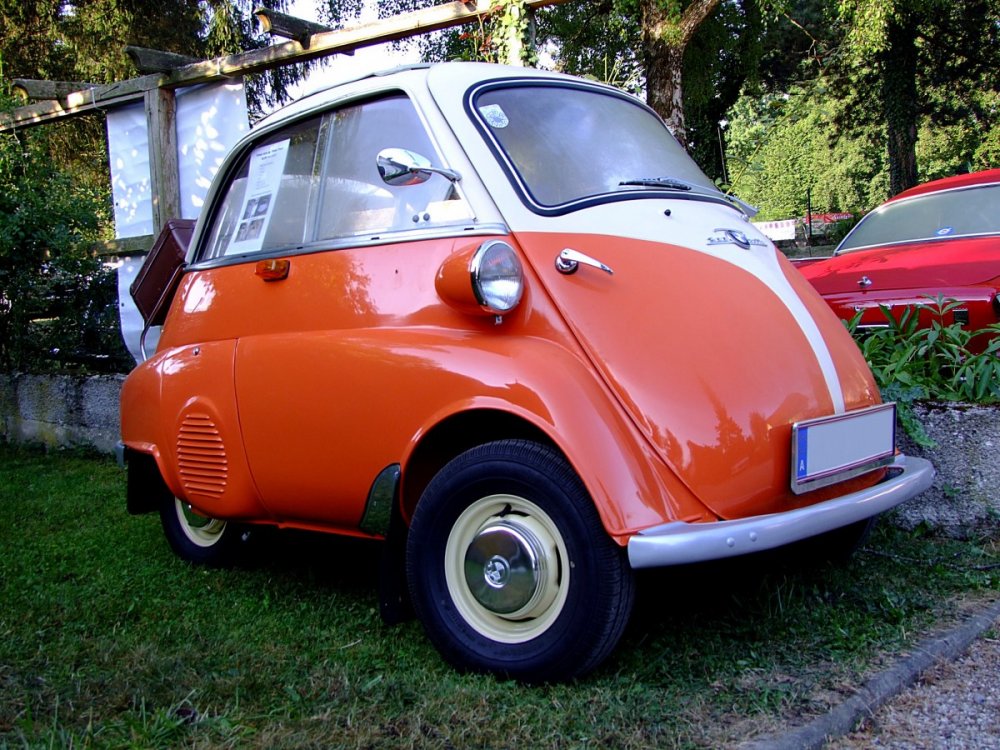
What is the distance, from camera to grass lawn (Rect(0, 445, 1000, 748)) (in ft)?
7.95

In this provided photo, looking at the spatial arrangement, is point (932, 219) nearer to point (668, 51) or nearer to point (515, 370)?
point (668, 51)

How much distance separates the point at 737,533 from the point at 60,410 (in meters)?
6.59

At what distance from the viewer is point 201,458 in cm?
376

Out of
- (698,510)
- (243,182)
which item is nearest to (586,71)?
(243,182)

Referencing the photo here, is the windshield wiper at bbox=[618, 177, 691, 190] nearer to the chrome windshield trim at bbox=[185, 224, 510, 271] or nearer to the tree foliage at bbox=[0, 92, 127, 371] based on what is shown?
the chrome windshield trim at bbox=[185, 224, 510, 271]

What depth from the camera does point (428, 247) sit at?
3062mm

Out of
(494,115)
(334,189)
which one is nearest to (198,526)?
(334,189)

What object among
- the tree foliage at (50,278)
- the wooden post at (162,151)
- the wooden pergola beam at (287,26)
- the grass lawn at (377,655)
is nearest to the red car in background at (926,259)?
the grass lawn at (377,655)

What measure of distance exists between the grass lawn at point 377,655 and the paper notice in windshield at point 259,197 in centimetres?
142

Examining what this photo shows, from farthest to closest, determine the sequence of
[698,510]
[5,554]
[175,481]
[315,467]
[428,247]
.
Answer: [5,554] < [175,481] < [315,467] < [428,247] < [698,510]

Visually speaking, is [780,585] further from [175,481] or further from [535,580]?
[175,481]

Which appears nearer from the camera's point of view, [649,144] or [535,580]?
[535,580]

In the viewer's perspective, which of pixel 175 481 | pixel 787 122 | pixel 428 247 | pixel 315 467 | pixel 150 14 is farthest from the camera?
pixel 787 122

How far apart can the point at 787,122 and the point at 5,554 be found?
→ 3794cm
